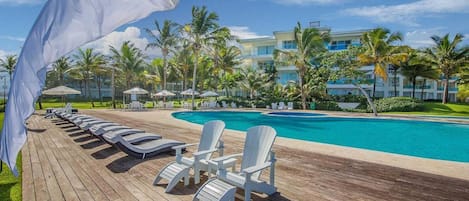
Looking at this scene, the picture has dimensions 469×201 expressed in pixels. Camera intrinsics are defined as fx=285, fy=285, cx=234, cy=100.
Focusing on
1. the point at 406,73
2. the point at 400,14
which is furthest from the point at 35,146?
the point at 406,73

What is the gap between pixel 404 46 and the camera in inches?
960

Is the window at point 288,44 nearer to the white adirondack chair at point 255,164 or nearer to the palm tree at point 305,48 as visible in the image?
the palm tree at point 305,48

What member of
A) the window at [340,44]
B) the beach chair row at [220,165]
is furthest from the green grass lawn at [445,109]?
the beach chair row at [220,165]

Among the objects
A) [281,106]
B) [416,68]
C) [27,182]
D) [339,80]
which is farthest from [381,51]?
[27,182]


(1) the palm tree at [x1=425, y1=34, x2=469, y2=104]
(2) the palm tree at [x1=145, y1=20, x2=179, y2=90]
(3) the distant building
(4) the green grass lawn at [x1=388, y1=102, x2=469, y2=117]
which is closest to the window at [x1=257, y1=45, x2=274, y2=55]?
(3) the distant building

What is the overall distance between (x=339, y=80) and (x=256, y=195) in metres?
31.5

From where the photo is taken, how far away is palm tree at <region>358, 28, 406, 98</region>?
24234 millimetres

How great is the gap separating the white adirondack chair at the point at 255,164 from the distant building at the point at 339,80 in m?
28.5

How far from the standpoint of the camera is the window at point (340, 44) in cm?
3294

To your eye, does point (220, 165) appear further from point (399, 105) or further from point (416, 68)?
point (416, 68)

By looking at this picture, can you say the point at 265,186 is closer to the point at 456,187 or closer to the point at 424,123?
the point at 456,187

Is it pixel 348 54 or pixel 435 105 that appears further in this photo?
pixel 435 105

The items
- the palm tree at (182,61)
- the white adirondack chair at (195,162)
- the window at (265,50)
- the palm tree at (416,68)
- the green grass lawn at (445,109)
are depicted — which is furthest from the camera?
the window at (265,50)

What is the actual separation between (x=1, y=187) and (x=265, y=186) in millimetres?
4170
